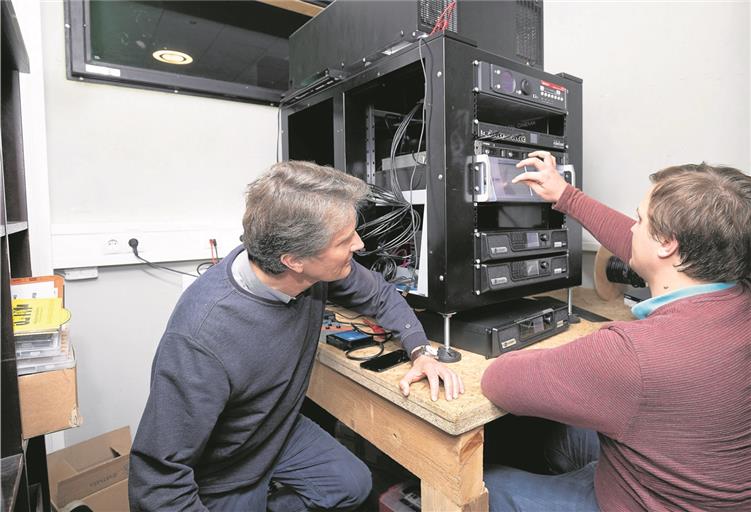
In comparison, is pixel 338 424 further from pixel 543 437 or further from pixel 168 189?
pixel 168 189

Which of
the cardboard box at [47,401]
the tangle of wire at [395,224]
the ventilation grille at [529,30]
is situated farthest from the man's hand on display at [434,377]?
the ventilation grille at [529,30]

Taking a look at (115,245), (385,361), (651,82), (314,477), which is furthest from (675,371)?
(115,245)

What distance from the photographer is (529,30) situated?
3.80 feet

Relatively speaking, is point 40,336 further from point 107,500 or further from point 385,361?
point 385,361

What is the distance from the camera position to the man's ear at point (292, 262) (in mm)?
858

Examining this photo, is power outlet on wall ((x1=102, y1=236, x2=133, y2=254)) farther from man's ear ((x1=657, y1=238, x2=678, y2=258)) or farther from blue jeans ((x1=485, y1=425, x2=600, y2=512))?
man's ear ((x1=657, y1=238, x2=678, y2=258))

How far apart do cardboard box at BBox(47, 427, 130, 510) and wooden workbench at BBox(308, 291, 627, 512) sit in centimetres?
78

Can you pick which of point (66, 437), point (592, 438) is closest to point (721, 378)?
point (592, 438)

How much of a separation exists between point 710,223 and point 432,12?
2.27ft

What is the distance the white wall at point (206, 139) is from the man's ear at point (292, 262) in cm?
93

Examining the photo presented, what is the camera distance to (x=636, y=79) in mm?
1506

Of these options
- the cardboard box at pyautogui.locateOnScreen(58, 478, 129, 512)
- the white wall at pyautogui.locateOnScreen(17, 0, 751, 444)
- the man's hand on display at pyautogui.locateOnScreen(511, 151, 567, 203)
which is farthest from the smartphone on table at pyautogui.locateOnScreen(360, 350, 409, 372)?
the white wall at pyautogui.locateOnScreen(17, 0, 751, 444)

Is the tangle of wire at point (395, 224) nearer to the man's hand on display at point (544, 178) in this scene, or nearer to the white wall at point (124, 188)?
the man's hand on display at point (544, 178)

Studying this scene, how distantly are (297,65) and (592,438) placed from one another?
1421 mm
